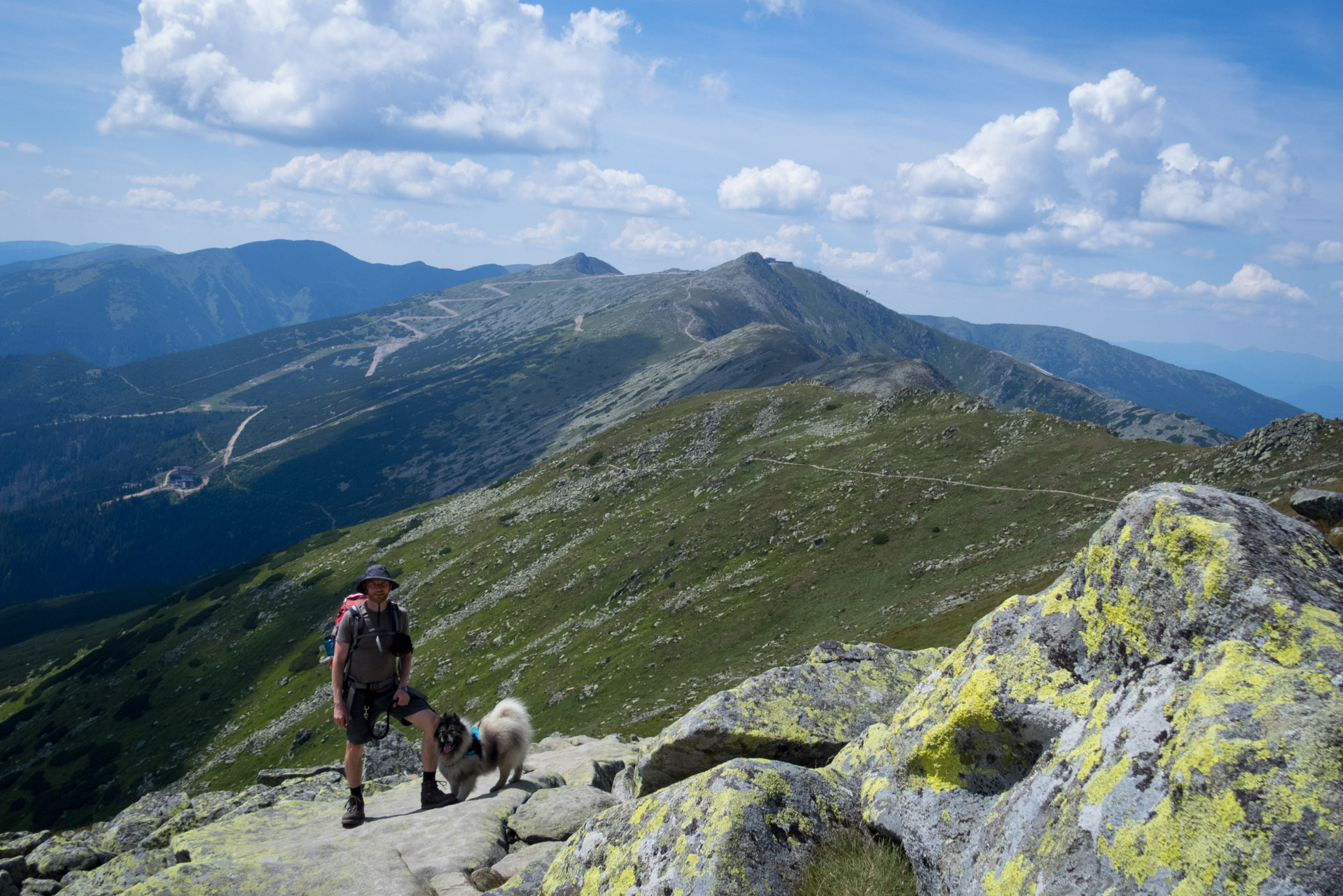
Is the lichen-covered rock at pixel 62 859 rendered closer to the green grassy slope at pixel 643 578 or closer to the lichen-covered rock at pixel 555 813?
the lichen-covered rock at pixel 555 813

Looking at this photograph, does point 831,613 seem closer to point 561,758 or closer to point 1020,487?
point 1020,487

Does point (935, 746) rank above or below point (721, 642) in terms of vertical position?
above

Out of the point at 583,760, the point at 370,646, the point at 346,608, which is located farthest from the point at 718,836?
the point at 583,760

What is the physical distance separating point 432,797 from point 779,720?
8.57 meters

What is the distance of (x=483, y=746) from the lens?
17375mm

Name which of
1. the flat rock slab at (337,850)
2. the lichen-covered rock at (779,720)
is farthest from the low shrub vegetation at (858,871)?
the flat rock slab at (337,850)

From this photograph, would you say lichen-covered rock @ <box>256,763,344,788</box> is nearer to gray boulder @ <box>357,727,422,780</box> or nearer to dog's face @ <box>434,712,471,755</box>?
gray boulder @ <box>357,727,422,780</box>

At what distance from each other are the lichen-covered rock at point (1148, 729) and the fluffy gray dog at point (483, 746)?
1071cm

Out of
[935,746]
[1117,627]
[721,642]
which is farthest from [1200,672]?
[721,642]

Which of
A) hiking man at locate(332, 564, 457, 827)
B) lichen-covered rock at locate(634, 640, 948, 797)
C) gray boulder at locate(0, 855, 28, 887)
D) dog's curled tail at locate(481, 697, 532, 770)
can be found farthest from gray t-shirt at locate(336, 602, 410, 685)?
gray boulder at locate(0, 855, 28, 887)

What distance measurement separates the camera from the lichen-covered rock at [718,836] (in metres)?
8.16

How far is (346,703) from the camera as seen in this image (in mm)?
15062

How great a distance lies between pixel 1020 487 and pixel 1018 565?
1737 cm

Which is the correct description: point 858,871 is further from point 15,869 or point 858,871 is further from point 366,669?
point 15,869
